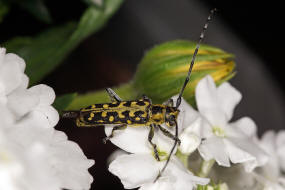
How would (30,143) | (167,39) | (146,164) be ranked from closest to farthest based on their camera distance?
(30,143) < (146,164) < (167,39)

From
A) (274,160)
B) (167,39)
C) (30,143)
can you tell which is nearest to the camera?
(30,143)

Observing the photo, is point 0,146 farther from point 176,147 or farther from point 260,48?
point 260,48

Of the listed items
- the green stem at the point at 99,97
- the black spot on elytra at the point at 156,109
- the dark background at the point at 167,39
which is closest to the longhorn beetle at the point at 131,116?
the black spot on elytra at the point at 156,109

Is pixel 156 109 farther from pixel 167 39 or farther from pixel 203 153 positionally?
pixel 167 39

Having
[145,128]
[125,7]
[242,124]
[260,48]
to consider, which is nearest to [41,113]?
[145,128]

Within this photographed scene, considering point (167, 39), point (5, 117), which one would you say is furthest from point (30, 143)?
point (167, 39)

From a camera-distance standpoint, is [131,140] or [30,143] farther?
[131,140]
